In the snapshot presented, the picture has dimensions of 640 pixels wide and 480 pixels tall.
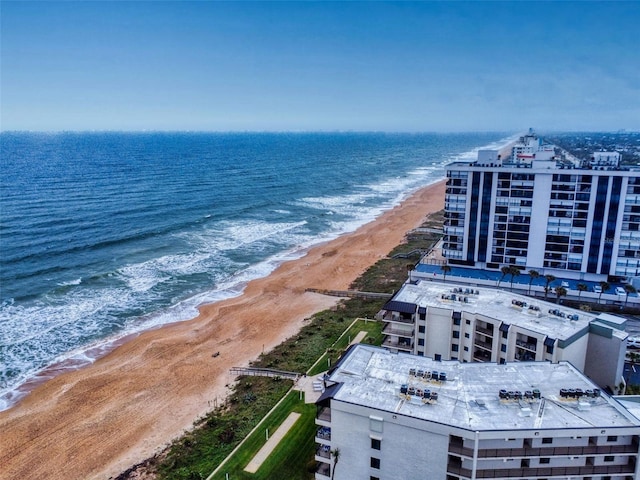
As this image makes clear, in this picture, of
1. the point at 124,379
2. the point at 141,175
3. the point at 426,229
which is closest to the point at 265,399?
the point at 124,379

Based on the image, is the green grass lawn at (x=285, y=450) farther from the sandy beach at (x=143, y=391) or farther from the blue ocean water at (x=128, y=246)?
the blue ocean water at (x=128, y=246)

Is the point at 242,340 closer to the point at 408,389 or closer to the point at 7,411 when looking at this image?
the point at 7,411

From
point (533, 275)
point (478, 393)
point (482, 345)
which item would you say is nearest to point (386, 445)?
point (478, 393)

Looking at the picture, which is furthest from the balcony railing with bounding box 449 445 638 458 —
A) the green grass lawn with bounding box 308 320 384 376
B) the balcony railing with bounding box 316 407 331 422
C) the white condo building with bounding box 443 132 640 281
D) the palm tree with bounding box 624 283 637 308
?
the white condo building with bounding box 443 132 640 281

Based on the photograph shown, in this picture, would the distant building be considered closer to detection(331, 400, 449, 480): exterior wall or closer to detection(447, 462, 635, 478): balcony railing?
detection(331, 400, 449, 480): exterior wall

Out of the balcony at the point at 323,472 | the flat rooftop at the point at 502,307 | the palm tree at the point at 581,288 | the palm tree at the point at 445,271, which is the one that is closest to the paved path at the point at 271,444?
the balcony at the point at 323,472
